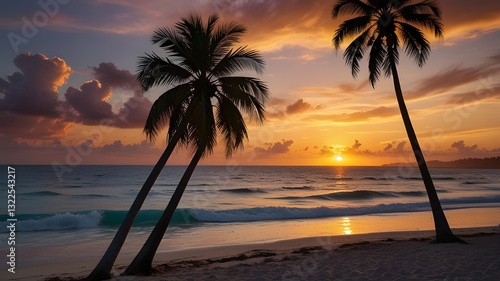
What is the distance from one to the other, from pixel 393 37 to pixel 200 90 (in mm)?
7738

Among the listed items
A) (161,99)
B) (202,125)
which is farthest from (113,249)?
(161,99)

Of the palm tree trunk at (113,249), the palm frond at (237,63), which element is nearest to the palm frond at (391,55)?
the palm frond at (237,63)

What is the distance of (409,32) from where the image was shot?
13.6 meters

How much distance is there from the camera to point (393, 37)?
1375 cm

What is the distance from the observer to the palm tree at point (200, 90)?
400 inches

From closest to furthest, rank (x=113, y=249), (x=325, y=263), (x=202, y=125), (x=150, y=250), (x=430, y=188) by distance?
(x=113, y=249), (x=202, y=125), (x=150, y=250), (x=325, y=263), (x=430, y=188)

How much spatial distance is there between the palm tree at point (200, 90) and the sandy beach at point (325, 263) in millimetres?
2171

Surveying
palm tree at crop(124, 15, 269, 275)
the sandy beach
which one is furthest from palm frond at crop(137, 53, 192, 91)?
the sandy beach

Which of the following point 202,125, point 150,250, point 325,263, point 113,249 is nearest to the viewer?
point 113,249

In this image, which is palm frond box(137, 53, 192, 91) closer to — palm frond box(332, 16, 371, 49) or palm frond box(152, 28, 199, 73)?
palm frond box(152, 28, 199, 73)

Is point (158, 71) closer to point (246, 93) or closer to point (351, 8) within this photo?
point (246, 93)

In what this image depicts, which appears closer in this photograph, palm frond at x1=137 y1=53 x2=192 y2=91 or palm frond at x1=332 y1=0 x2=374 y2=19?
palm frond at x1=137 y1=53 x2=192 y2=91

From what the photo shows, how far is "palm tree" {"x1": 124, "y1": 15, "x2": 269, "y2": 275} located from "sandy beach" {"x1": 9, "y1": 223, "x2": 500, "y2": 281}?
2171mm

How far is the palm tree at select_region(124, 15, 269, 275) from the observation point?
400 inches
